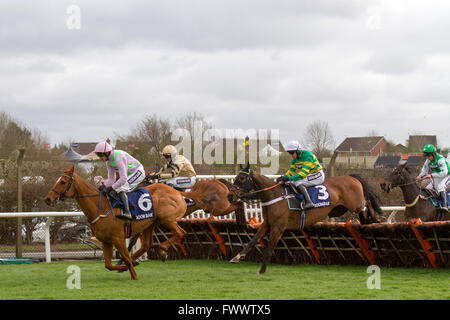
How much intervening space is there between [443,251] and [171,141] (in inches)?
739

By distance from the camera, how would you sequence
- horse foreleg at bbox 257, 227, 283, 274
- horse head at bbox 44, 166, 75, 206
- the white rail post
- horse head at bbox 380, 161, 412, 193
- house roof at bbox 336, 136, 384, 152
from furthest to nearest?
house roof at bbox 336, 136, 384, 152, horse head at bbox 380, 161, 412, 193, the white rail post, horse foreleg at bbox 257, 227, 283, 274, horse head at bbox 44, 166, 75, 206

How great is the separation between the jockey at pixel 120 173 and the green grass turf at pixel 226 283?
110 cm

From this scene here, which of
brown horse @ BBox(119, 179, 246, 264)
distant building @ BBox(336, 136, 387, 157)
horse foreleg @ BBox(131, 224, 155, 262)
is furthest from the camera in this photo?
distant building @ BBox(336, 136, 387, 157)

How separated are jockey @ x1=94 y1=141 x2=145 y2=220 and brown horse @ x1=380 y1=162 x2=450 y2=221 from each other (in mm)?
4813

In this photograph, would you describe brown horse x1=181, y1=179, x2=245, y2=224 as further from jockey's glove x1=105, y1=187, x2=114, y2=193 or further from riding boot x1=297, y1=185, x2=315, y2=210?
jockey's glove x1=105, y1=187, x2=114, y2=193

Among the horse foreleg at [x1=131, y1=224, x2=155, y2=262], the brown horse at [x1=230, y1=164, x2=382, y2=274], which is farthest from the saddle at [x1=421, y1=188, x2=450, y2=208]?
the horse foreleg at [x1=131, y1=224, x2=155, y2=262]

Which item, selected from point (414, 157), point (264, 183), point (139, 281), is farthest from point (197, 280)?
point (414, 157)

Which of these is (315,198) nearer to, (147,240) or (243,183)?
(243,183)

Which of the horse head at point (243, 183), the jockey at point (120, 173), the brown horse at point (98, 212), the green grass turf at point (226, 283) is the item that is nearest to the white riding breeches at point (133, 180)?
the jockey at point (120, 173)

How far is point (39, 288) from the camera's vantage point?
8.36 metres

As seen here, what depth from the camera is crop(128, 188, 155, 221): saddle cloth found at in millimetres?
9255

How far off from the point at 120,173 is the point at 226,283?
2039 mm

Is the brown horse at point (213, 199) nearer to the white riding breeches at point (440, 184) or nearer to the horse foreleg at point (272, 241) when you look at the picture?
the horse foreleg at point (272, 241)

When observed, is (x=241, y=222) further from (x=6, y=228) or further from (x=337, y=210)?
(x=6, y=228)
